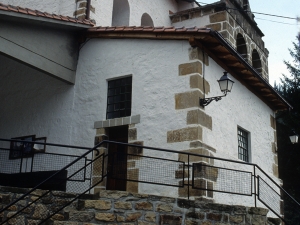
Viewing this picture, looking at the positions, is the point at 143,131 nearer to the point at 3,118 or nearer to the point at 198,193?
the point at 198,193

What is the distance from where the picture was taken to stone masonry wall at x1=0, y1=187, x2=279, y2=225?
7.09 m

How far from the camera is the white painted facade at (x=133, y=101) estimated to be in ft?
32.8

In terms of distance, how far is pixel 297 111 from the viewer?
18531 millimetres

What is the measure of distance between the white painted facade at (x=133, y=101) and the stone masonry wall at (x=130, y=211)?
1.77 metres

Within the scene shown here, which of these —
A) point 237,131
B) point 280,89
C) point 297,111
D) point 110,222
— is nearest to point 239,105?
point 237,131

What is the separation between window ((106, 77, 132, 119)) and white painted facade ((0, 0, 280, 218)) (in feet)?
0.50

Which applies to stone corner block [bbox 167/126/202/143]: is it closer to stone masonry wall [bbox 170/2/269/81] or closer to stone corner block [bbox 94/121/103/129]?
stone corner block [bbox 94/121/103/129]

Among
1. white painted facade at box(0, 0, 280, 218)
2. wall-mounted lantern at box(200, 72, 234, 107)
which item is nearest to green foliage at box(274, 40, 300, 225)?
white painted facade at box(0, 0, 280, 218)

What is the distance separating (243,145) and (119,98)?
3600 millimetres

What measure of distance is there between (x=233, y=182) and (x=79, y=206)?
12.8 feet

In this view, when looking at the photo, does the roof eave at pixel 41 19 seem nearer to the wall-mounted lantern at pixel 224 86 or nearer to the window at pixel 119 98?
the window at pixel 119 98

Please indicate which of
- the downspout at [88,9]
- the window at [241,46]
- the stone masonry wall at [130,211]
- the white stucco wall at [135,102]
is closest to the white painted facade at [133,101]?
the white stucco wall at [135,102]

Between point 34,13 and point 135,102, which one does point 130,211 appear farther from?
point 34,13

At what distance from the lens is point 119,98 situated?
425 inches
